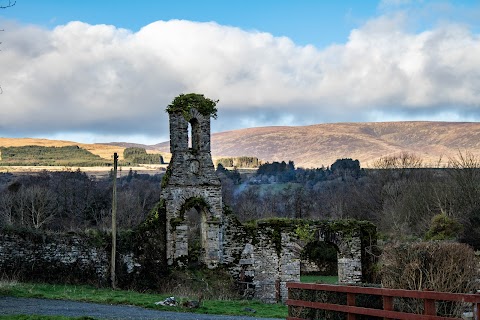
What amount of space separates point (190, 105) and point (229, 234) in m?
6.15

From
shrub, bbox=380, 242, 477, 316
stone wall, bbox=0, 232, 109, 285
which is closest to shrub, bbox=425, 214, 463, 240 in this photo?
stone wall, bbox=0, 232, 109, 285

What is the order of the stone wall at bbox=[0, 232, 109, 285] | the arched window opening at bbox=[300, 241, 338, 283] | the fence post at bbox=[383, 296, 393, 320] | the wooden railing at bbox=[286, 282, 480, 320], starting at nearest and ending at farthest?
the wooden railing at bbox=[286, 282, 480, 320] < the fence post at bbox=[383, 296, 393, 320] < the stone wall at bbox=[0, 232, 109, 285] < the arched window opening at bbox=[300, 241, 338, 283]

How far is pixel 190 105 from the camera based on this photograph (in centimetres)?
3139

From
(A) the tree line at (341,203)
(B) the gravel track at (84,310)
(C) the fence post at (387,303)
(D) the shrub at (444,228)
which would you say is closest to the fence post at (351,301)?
(C) the fence post at (387,303)

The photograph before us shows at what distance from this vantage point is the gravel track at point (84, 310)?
1806cm

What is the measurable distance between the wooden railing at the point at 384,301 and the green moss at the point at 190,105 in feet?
60.2

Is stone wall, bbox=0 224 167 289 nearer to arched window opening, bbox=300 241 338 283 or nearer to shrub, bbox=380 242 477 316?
shrub, bbox=380 242 477 316

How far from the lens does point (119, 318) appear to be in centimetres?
1706

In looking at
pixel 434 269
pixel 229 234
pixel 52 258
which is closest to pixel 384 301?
pixel 434 269

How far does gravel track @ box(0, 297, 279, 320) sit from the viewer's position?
18.1 metres

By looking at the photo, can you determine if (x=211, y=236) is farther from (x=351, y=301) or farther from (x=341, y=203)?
(x=341, y=203)

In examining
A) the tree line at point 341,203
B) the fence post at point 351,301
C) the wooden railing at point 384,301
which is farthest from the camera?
the tree line at point 341,203

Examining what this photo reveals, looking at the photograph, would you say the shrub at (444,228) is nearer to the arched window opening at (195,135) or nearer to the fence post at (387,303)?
the arched window opening at (195,135)

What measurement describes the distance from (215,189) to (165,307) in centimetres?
1044
